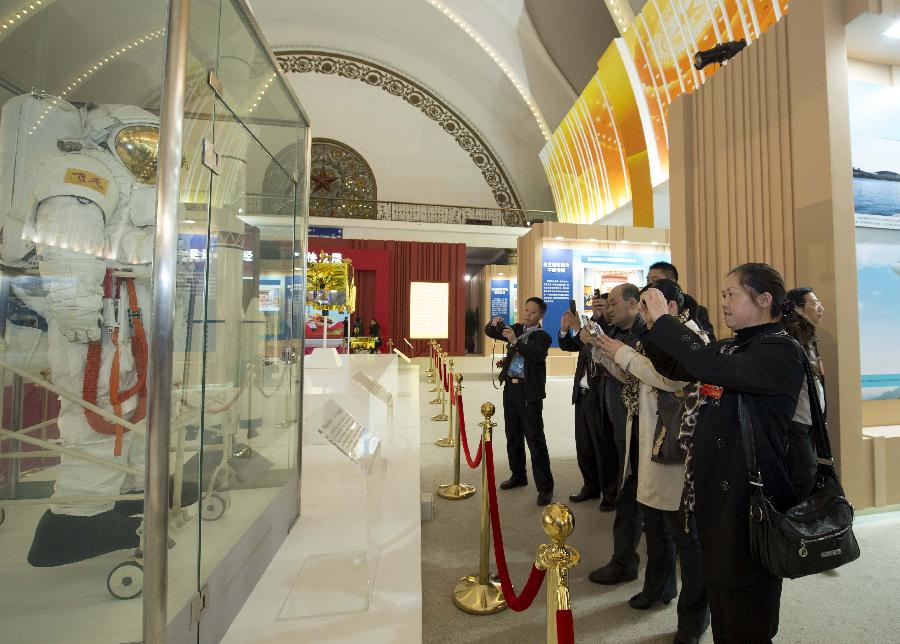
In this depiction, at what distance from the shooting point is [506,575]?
1.46 m

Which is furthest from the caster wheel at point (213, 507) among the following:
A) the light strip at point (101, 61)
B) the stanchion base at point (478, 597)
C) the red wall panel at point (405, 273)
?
the red wall panel at point (405, 273)

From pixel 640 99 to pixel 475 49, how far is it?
26.5ft

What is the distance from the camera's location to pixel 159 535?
1.06 meters

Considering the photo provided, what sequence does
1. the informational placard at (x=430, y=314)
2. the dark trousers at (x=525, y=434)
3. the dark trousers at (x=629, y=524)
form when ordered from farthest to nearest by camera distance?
1. the informational placard at (x=430, y=314)
2. the dark trousers at (x=525, y=434)
3. the dark trousers at (x=629, y=524)

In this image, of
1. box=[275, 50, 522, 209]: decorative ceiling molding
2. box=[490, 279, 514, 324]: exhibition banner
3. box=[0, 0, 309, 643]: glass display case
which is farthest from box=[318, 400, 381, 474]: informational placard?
box=[275, 50, 522, 209]: decorative ceiling molding

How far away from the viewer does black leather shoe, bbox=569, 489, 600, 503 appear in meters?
3.16

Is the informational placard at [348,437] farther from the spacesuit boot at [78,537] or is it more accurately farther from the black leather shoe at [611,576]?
the black leather shoe at [611,576]

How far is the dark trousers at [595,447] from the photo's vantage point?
287 centimetres

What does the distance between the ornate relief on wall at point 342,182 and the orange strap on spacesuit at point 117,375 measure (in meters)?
15.4

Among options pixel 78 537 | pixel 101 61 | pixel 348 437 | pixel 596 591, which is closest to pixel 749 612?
pixel 596 591

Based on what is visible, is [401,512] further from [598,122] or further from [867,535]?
[598,122]

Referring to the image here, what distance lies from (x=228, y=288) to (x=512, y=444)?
7.97 feet

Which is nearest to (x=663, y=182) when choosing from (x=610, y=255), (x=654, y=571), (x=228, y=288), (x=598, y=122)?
(x=610, y=255)

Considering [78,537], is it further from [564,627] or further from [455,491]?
[455,491]
